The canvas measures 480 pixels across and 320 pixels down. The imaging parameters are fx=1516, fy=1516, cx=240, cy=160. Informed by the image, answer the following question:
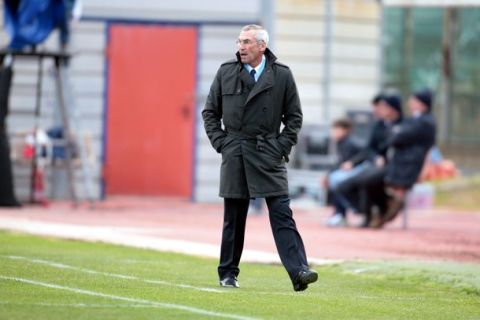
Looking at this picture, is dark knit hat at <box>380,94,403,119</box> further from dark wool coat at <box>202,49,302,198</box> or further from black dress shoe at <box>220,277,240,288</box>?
black dress shoe at <box>220,277,240,288</box>

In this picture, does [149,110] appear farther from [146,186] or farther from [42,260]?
[42,260]

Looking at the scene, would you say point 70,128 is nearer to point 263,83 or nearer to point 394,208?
point 394,208

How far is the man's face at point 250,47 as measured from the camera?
11.5 metres

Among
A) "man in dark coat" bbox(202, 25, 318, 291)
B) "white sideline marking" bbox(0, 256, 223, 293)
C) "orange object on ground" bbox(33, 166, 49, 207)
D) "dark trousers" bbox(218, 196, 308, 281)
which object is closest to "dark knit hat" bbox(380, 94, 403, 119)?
"orange object on ground" bbox(33, 166, 49, 207)

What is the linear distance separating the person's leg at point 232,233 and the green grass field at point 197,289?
21 centimetres

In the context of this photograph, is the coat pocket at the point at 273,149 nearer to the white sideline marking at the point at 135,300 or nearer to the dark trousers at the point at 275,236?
the dark trousers at the point at 275,236

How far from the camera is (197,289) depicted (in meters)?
11.4

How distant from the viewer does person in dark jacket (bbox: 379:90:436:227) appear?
20938 millimetres

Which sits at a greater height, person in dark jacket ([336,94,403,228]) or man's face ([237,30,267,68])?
man's face ([237,30,267,68])

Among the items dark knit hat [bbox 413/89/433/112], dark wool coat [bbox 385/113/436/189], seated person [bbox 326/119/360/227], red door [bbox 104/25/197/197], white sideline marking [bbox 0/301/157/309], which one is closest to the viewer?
white sideline marking [bbox 0/301/157/309]

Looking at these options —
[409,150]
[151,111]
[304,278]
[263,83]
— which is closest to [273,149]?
[263,83]

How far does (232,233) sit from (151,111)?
47.1 feet

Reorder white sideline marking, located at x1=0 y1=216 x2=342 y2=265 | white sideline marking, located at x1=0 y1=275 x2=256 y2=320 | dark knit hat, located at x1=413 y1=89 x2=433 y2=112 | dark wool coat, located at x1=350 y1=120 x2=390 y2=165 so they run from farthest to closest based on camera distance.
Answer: dark wool coat, located at x1=350 y1=120 x2=390 y2=165
dark knit hat, located at x1=413 y1=89 x2=433 y2=112
white sideline marking, located at x1=0 y1=216 x2=342 y2=265
white sideline marking, located at x1=0 y1=275 x2=256 y2=320

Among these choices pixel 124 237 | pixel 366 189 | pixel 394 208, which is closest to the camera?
pixel 124 237
